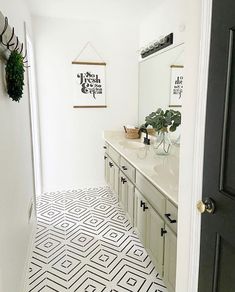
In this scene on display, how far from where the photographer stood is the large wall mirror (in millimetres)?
2834

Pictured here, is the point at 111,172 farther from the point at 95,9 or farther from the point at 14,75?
the point at 14,75

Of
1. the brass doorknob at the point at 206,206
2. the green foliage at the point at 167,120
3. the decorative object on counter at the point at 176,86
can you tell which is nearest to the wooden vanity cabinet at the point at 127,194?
the green foliage at the point at 167,120

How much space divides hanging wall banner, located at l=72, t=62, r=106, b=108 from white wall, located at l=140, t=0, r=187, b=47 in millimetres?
796

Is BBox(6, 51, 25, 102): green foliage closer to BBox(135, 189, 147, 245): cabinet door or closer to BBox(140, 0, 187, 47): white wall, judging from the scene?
BBox(135, 189, 147, 245): cabinet door

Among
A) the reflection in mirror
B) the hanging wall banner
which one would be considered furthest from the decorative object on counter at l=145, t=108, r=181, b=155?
the hanging wall banner

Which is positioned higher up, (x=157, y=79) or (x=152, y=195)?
(x=157, y=79)

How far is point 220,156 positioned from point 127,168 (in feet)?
5.42

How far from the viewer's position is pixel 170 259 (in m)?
1.70

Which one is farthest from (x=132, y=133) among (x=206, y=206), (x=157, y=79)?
(x=206, y=206)

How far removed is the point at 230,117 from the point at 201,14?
487 millimetres

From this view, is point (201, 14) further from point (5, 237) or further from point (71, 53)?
point (71, 53)

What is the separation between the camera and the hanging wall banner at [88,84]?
3.75m

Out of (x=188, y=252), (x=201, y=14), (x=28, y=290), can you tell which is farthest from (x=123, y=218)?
(x=201, y=14)

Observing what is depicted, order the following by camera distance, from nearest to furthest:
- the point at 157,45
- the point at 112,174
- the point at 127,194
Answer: the point at 127,194, the point at 157,45, the point at 112,174
